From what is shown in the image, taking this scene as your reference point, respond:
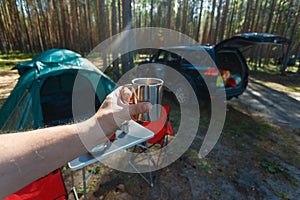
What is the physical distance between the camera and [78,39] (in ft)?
50.0

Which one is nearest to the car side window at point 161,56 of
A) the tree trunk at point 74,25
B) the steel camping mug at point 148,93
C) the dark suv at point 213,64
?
the dark suv at point 213,64

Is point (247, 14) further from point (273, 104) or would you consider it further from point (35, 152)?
point (35, 152)

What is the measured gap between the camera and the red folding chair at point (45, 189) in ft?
4.87

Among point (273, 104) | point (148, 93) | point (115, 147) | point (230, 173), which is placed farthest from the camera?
point (273, 104)

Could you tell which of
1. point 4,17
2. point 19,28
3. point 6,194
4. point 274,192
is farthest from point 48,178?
point 4,17

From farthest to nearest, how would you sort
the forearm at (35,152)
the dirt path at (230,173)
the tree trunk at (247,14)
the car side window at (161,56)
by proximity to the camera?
1. the tree trunk at (247,14)
2. the car side window at (161,56)
3. the dirt path at (230,173)
4. the forearm at (35,152)

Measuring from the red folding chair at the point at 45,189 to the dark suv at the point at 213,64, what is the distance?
3479 millimetres

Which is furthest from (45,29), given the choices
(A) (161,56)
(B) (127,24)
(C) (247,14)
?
(C) (247,14)

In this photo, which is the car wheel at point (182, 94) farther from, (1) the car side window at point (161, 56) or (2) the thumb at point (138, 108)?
(2) the thumb at point (138, 108)

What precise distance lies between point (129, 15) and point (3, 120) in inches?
168

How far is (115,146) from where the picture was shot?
1.80 m

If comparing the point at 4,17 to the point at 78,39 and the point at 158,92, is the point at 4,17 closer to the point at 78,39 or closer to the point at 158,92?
the point at 78,39

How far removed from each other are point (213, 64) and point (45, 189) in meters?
3.76

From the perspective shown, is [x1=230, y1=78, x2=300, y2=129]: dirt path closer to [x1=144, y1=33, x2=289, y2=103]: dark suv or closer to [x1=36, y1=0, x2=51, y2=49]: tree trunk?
[x1=144, y1=33, x2=289, y2=103]: dark suv
